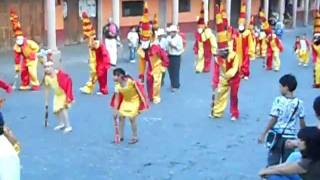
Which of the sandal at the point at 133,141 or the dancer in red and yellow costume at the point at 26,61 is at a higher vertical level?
the dancer in red and yellow costume at the point at 26,61

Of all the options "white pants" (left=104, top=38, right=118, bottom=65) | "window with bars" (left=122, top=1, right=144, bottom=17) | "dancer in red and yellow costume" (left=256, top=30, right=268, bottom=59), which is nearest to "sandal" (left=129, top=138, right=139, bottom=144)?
"white pants" (left=104, top=38, right=118, bottom=65)

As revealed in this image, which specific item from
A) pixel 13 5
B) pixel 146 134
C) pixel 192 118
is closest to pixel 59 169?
pixel 146 134

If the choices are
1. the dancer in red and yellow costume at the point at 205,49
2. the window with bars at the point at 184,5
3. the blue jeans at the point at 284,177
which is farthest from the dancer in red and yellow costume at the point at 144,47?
the window with bars at the point at 184,5

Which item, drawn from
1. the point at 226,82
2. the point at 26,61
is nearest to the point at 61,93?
the point at 226,82

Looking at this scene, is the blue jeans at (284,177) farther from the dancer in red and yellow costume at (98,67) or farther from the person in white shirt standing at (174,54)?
the person in white shirt standing at (174,54)

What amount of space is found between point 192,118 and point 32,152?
380 cm

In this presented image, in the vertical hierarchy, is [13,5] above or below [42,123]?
above

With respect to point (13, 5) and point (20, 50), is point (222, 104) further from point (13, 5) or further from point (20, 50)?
point (13, 5)

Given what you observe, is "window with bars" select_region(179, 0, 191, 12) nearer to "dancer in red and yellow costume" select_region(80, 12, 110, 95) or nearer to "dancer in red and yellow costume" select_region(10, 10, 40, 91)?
"dancer in red and yellow costume" select_region(10, 10, 40, 91)

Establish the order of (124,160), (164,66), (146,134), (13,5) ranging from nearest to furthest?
(124,160) → (146,134) → (164,66) → (13,5)

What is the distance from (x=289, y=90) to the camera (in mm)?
7844

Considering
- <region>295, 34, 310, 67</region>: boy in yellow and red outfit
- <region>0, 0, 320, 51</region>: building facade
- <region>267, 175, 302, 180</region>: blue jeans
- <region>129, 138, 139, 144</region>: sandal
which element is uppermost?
<region>0, 0, 320, 51</region>: building facade

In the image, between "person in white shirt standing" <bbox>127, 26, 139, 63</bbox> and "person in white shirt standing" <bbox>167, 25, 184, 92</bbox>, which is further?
"person in white shirt standing" <bbox>127, 26, 139, 63</bbox>

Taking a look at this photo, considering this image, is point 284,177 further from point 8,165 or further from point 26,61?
point 26,61
